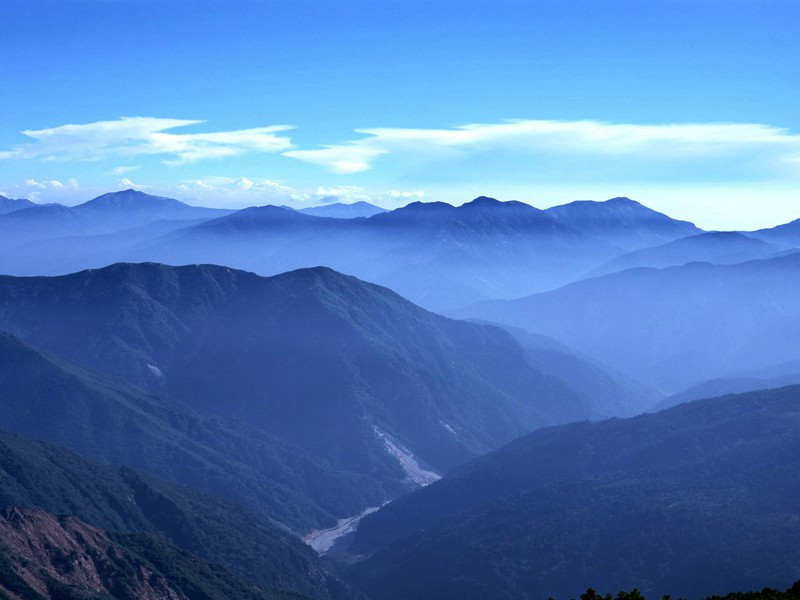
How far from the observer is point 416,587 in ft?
557

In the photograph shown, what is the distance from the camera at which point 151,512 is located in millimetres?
178750

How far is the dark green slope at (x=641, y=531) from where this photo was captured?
146750 millimetres

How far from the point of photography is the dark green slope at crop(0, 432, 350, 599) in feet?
552

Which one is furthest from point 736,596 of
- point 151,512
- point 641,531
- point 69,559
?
point 151,512

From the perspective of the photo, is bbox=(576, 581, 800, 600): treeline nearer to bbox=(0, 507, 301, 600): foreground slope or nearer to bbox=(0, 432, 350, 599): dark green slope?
bbox=(0, 507, 301, 600): foreground slope

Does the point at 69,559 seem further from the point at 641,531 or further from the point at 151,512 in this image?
the point at 641,531

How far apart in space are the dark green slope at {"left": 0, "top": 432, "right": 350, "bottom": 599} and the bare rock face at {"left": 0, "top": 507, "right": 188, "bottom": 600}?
3696 centimetres

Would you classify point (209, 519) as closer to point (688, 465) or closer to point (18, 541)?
point (18, 541)

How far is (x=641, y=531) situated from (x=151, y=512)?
89.6 meters

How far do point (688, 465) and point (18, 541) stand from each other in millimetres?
122633

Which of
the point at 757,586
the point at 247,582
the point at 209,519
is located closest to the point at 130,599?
the point at 247,582

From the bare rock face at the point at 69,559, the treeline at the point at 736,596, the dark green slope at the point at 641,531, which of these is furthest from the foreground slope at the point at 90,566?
the treeline at the point at 736,596

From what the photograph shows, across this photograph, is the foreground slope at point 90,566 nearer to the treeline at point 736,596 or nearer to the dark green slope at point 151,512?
the dark green slope at point 151,512

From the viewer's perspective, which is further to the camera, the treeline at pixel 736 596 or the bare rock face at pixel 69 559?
the bare rock face at pixel 69 559
